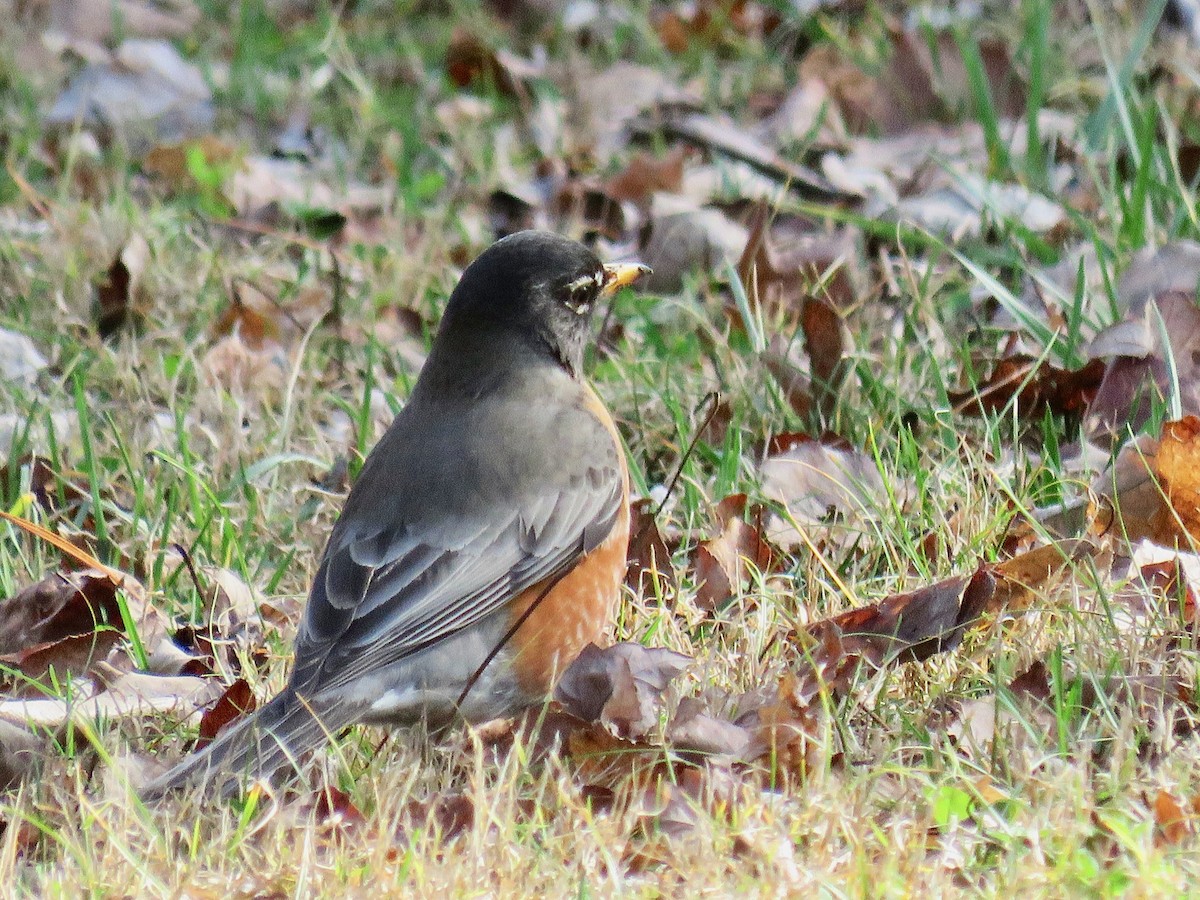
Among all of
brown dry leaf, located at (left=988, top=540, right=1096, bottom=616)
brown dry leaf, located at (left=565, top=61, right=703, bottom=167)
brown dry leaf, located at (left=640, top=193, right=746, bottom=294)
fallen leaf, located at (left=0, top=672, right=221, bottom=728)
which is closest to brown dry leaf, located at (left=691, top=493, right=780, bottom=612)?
brown dry leaf, located at (left=988, top=540, right=1096, bottom=616)

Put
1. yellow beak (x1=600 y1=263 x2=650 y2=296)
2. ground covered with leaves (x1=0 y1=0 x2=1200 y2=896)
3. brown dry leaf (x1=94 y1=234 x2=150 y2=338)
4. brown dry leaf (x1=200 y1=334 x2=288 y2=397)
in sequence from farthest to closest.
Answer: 1. brown dry leaf (x1=94 y1=234 x2=150 y2=338)
2. brown dry leaf (x1=200 y1=334 x2=288 y2=397)
3. yellow beak (x1=600 y1=263 x2=650 y2=296)
4. ground covered with leaves (x1=0 y1=0 x2=1200 y2=896)

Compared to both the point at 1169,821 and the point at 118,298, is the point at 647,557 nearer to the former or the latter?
Answer: the point at 1169,821

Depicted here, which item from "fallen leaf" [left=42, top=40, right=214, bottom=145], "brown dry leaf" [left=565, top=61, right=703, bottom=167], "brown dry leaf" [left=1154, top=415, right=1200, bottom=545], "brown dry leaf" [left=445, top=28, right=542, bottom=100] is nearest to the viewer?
"brown dry leaf" [left=1154, top=415, right=1200, bottom=545]

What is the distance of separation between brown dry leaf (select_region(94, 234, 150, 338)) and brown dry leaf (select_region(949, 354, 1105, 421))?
7.66 ft

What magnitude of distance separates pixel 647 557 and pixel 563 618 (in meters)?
0.49

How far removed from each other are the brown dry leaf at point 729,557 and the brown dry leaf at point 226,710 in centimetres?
92

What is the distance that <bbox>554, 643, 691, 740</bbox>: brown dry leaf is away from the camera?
3189mm

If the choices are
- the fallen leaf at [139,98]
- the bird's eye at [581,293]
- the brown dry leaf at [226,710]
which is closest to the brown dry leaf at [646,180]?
the fallen leaf at [139,98]

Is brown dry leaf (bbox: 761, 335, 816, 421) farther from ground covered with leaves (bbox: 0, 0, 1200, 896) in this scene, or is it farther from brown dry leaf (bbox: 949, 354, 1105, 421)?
brown dry leaf (bbox: 949, 354, 1105, 421)

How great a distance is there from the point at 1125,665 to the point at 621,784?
91 centimetres

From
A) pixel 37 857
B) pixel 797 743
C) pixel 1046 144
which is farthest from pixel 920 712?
pixel 1046 144

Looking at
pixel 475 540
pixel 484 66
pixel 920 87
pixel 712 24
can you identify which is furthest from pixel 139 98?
pixel 475 540

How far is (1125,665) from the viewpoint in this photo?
316 centimetres

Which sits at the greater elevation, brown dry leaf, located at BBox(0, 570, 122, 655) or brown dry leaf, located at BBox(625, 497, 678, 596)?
brown dry leaf, located at BBox(0, 570, 122, 655)
